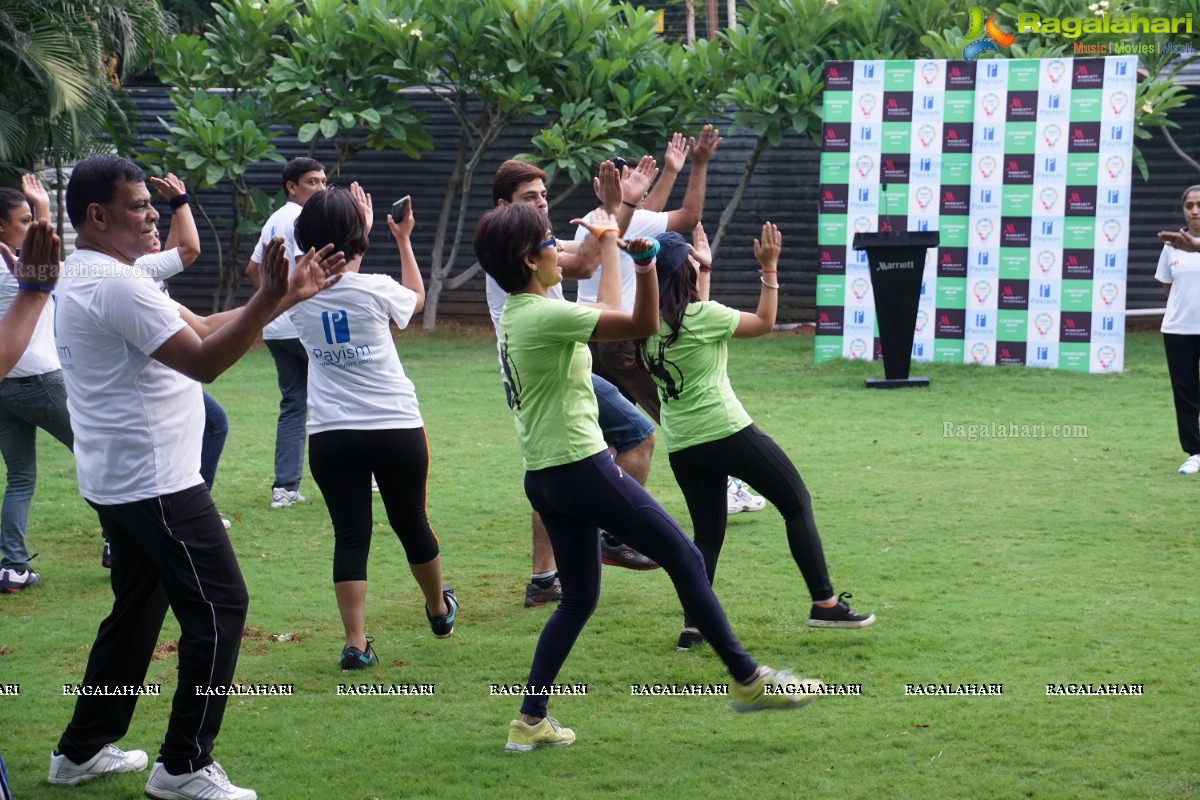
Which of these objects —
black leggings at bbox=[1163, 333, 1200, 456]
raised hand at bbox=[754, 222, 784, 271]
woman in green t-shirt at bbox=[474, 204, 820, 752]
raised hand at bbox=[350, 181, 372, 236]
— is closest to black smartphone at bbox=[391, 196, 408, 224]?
raised hand at bbox=[350, 181, 372, 236]

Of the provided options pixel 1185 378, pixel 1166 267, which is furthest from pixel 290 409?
pixel 1166 267

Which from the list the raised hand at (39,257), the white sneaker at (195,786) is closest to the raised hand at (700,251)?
the raised hand at (39,257)

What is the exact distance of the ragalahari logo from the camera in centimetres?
1396

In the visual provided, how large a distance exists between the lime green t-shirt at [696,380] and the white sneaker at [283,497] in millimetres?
3534

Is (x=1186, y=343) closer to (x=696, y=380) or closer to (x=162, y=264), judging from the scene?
(x=696, y=380)

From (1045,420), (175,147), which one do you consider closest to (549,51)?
(175,147)

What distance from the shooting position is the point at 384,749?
4.06 meters

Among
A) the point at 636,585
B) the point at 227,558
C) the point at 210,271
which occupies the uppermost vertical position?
the point at 227,558

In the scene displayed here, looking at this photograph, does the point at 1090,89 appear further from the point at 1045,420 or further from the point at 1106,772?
the point at 1106,772

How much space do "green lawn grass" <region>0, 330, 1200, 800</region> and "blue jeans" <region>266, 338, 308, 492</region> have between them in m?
0.24

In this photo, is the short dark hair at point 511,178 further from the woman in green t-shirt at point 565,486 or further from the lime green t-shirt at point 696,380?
the woman in green t-shirt at point 565,486

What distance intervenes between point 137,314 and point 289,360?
13.3ft

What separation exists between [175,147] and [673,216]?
33.7ft

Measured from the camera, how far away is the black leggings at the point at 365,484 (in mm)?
4660
